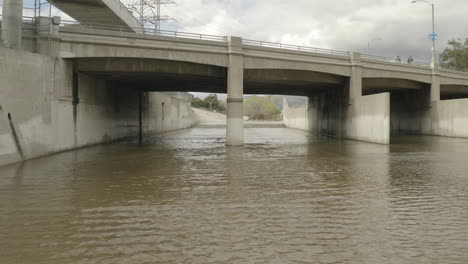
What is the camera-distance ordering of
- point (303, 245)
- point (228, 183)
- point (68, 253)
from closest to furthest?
point (68, 253) → point (303, 245) → point (228, 183)

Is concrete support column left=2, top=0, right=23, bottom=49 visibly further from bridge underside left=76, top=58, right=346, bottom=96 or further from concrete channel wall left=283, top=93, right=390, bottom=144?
concrete channel wall left=283, top=93, right=390, bottom=144

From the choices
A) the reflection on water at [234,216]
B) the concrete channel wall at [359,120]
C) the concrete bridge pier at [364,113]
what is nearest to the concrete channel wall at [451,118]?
the concrete bridge pier at [364,113]

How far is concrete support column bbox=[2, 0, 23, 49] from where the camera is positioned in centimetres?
2038

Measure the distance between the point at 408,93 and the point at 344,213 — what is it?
46911 mm

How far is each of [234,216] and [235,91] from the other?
21139 millimetres

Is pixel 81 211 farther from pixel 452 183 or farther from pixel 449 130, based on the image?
pixel 449 130

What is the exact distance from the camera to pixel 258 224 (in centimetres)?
750

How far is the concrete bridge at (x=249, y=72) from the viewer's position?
79.7ft

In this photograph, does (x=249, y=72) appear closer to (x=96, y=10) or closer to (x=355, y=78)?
(x=355, y=78)

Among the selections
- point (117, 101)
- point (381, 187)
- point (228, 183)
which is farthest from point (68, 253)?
point (117, 101)

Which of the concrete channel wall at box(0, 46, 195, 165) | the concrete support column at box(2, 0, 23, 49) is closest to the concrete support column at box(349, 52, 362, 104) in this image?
the concrete channel wall at box(0, 46, 195, 165)

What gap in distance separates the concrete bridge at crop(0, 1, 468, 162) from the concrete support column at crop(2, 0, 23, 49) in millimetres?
1631

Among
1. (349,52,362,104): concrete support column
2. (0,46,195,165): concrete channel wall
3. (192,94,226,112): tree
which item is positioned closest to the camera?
(0,46,195,165): concrete channel wall

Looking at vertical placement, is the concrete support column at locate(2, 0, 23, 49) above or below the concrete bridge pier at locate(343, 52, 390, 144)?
above
